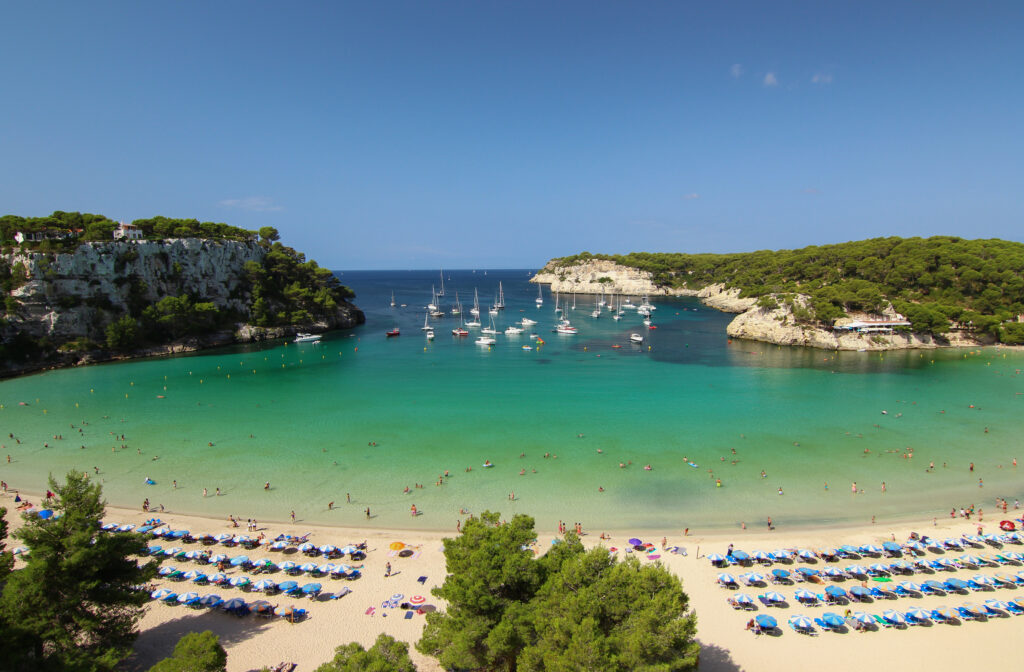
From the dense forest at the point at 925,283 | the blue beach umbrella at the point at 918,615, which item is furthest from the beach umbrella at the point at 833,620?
the dense forest at the point at 925,283

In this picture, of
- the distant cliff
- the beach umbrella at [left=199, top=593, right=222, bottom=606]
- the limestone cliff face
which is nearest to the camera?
the beach umbrella at [left=199, top=593, right=222, bottom=606]

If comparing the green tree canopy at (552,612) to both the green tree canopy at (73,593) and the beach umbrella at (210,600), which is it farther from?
the beach umbrella at (210,600)

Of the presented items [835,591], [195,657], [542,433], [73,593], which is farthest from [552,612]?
[542,433]

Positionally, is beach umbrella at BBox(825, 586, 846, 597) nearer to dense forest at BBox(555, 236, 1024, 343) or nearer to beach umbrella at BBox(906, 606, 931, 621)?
beach umbrella at BBox(906, 606, 931, 621)

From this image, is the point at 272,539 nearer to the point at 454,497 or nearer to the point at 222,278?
the point at 454,497

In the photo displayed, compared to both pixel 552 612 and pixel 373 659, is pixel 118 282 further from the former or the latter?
pixel 552 612

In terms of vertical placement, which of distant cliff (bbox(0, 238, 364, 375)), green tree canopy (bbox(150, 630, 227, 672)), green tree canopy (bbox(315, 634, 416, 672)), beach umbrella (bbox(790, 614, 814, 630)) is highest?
distant cliff (bbox(0, 238, 364, 375))

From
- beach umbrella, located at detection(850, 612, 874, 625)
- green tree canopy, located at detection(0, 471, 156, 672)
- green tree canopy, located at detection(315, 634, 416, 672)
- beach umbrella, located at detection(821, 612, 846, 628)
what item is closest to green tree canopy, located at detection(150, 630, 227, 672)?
green tree canopy, located at detection(0, 471, 156, 672)

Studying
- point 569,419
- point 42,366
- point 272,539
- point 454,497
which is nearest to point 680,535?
point 454,497
